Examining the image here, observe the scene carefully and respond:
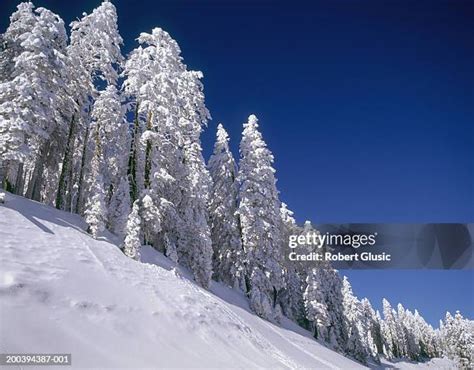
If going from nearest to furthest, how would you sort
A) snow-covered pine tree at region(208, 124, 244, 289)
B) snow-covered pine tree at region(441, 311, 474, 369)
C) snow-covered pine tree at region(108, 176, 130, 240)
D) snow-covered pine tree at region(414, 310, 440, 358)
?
snow-covered pine tree at region(108, 176, 130, 240), snow-covered pine tree at region(208, 124, 244, 289), snow-covered pine tree at region(441, 311, 474, 369), snow-covered pine tree at region(414, 310, 440, 358)

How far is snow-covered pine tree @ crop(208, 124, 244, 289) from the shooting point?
31.2 metres

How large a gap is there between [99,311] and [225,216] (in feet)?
78.9

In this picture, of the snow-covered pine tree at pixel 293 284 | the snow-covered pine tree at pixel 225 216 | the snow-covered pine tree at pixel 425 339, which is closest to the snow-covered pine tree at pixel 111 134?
the snow-covered pine tree at pixel 225 216

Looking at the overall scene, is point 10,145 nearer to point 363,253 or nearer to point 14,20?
point 14,20

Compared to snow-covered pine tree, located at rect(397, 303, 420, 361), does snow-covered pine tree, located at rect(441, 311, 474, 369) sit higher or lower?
higher

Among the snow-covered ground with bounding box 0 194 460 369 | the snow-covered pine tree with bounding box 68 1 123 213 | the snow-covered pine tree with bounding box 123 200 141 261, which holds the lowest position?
the snow-covered ground with bounding box 0 194 460 369

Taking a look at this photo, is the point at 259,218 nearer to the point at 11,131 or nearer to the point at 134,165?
the point at 134,165

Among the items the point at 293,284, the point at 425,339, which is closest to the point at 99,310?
the point at 293,284

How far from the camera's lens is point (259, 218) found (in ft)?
103

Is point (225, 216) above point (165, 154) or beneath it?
beneath

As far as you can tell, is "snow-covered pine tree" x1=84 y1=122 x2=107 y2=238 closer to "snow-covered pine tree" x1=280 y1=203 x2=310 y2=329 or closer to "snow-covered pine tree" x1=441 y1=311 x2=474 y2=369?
"snow-covered pine tree" x1=280 y1=203 x2=310 y2=329

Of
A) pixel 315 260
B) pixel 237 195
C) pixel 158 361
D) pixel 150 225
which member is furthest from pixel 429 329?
pixel 158 361

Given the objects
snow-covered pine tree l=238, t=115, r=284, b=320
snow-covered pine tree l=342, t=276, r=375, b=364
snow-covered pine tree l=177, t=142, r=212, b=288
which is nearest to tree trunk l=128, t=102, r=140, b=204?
snow-covered pine tree l=177, t=142, r=212, b=288

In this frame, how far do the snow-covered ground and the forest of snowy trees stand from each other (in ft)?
13.2
